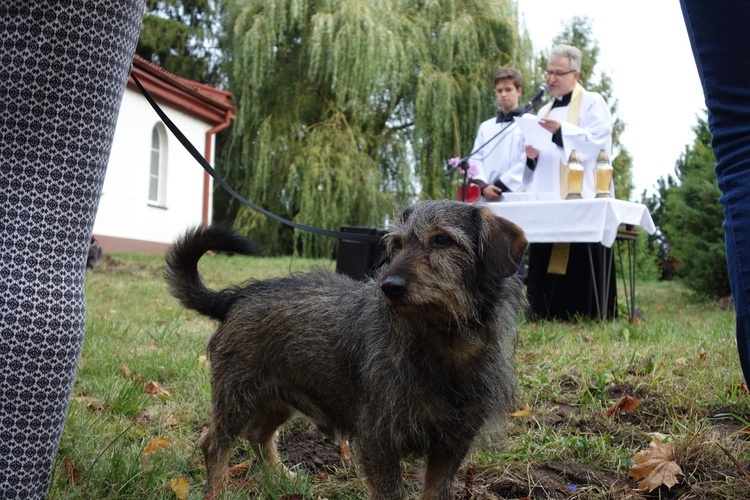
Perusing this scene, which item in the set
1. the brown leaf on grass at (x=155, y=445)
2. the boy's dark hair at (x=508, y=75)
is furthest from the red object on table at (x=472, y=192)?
the brown leaf on grass at (x=155, y=445)

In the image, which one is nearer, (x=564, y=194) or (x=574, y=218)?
(x=574, y=218)

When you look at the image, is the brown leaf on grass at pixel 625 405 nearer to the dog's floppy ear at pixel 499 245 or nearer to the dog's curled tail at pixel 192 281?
the dog's floppy ear at pixel 499 245

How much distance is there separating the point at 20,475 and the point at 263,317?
1.51m

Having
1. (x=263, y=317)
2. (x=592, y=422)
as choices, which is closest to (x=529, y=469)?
(x=592, y=422)

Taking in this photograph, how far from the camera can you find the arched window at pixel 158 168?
69.2 feet

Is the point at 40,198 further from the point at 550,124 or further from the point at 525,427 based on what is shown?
the point at 550,124

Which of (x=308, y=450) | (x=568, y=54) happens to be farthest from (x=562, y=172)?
(x=308, y=450)

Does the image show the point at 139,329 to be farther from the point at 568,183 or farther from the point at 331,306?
the point at 568,183

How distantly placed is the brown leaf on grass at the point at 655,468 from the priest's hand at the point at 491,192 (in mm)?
5189

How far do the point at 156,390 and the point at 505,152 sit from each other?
5.53 m

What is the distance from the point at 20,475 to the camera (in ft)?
6.27

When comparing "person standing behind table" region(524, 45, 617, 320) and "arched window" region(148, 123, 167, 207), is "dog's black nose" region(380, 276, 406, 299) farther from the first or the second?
"arched window" region(148, 123, 167, 207)

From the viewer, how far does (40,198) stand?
192 cm

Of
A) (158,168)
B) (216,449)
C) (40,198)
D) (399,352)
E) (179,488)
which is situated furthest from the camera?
(158,168)
